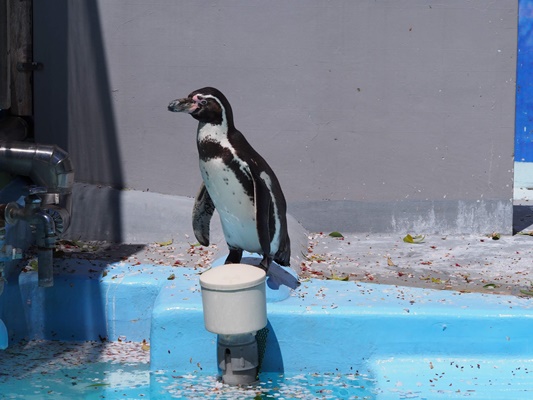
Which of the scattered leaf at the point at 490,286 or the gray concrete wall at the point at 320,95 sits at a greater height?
the gray concrete wall at the point at 320,95

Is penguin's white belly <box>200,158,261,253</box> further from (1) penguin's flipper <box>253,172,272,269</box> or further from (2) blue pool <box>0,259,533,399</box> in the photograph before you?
(2) blue pool <box>0,259,533,399</box>

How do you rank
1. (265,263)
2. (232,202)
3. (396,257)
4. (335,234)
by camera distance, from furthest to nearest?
1. (335,234)
2. (396,257)
3. (265,263)
4. (232,202)

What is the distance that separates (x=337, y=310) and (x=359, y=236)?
1944mm

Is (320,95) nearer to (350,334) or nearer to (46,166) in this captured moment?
(46,166)

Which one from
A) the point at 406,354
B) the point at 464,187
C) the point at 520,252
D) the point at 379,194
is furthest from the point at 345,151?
the point at 406,354

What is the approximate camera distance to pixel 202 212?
4.59m

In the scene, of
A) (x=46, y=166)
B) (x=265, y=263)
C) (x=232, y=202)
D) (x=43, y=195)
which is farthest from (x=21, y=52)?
(x=265, y=263)

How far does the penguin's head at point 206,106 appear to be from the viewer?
163 inches

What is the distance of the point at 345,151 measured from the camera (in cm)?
619

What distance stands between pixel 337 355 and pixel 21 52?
10.4 feet

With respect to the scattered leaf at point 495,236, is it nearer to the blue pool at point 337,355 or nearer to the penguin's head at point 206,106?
the blue pool at point 337,355

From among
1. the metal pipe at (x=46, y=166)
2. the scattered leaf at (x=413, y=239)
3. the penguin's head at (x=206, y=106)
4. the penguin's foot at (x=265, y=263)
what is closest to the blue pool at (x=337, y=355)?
the penguin's foot at (x=265, y=263)

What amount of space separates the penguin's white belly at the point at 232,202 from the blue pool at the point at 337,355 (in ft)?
1.00

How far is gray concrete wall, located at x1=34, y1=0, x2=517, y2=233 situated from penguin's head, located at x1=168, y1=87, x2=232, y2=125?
6.41 feet
